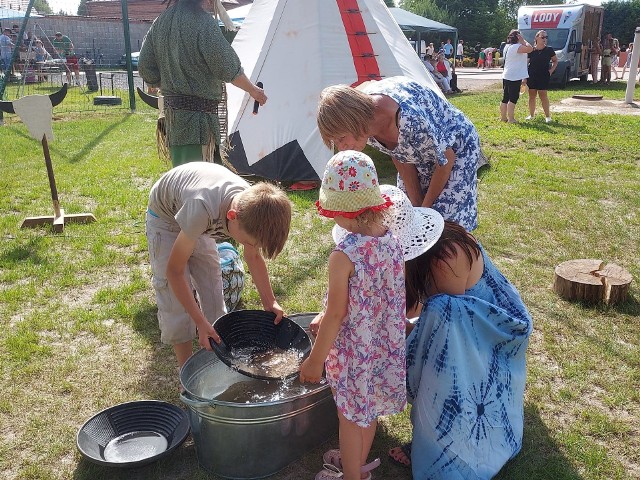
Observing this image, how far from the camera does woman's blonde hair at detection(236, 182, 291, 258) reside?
2.19 metres

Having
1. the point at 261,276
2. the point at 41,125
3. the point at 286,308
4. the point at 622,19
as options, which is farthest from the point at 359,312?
the point at 622,19

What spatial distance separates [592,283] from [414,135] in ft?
6.36

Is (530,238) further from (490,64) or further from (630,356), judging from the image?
(490,64)

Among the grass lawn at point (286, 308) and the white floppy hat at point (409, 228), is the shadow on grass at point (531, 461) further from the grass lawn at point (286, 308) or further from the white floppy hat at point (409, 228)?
the white floppy hat at point (409, 228)

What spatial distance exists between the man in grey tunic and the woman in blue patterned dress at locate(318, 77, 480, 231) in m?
1.26

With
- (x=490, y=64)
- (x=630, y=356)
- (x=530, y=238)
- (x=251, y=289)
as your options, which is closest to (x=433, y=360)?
(x=630, y=356)

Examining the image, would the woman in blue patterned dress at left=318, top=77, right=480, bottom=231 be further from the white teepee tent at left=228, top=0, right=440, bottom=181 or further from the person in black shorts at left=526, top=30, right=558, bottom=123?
the person in black shorts at left=526, top=30, right=558, bottom=123

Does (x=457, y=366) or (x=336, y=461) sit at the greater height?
(x=457, y=366)

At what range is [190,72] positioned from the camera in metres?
3.68

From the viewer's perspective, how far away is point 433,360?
2.36m

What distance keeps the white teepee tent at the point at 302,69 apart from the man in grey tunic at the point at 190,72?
2.69 meters

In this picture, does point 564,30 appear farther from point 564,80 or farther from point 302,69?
point 302,69

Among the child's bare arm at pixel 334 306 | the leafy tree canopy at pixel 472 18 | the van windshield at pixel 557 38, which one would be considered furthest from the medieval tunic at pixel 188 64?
the leafy tree canopy at pixel 472 18

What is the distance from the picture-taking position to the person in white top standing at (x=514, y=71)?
33.7ft
